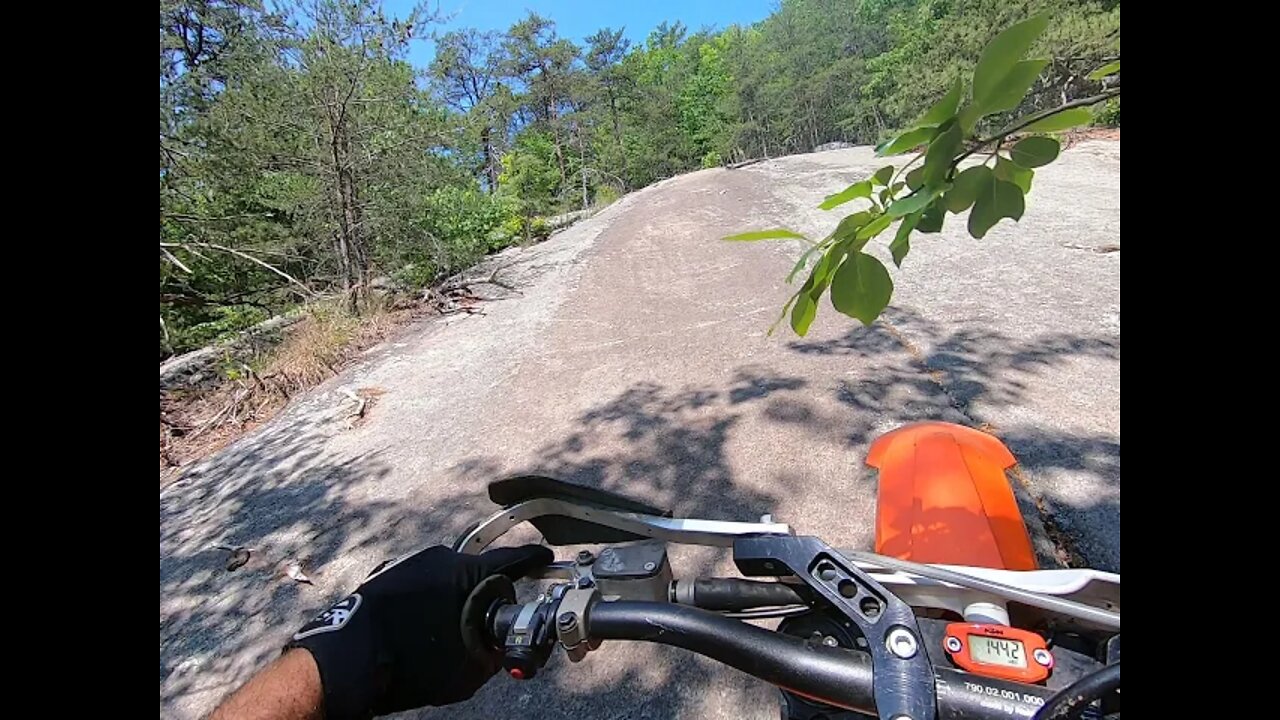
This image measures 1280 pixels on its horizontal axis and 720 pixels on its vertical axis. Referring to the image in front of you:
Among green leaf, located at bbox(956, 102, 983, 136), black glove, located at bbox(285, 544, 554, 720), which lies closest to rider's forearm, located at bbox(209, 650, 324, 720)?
black glove, located at bbox(285, 544, 554, 720)

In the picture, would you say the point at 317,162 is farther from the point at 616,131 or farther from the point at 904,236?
the point at 616,131

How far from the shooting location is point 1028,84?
656mm

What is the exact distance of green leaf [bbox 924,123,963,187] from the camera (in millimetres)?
722

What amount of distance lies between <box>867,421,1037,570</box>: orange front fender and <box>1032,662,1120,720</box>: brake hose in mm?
660

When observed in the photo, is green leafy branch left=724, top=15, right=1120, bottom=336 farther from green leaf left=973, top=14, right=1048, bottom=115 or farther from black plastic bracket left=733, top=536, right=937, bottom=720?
black plastic bracket left=733, top=536, right=937, bottom=720

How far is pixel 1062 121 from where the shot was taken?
0.75m

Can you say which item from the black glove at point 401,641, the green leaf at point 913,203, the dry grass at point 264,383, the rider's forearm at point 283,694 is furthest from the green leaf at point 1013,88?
the dry grass at point 264,383

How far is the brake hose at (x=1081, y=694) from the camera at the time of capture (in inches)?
25.4

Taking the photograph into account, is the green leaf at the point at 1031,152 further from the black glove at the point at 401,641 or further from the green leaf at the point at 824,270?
the black glove at the point at 401,641

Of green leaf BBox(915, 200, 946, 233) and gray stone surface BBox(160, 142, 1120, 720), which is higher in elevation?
green leaf BBox(915, 200, 946, 233)

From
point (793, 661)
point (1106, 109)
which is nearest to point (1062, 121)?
point (1106, 109)
